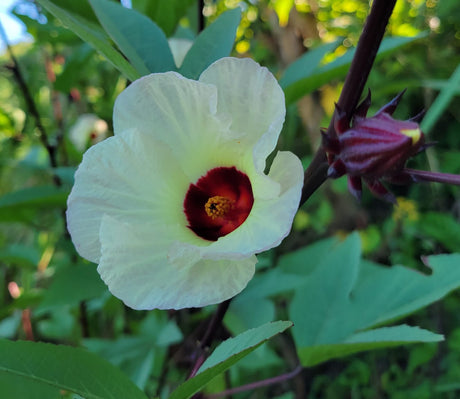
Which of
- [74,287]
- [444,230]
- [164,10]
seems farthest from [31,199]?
[444,230]

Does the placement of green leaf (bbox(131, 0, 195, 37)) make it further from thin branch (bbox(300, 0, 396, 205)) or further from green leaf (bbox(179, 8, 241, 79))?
thin branch (bbox(300, 0, 396, 205))

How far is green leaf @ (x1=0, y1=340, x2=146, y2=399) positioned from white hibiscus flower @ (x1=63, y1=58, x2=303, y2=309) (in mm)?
81

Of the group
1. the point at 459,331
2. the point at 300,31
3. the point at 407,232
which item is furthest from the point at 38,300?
the point at 300,31

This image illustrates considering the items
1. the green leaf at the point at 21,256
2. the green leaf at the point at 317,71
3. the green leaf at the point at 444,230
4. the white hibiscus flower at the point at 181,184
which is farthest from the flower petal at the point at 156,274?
the green leaf at the point at 444,230

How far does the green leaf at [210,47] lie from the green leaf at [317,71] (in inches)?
4.6

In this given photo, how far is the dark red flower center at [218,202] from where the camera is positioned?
47cm

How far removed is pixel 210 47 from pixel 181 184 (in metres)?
0.14

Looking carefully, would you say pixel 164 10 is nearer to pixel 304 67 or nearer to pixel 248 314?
pixel 304 67

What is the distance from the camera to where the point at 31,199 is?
0.77 meters

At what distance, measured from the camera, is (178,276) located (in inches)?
15.3

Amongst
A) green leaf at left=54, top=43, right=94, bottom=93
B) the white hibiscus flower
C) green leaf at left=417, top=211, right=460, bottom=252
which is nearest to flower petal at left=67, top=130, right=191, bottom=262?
the white hibiscus flower

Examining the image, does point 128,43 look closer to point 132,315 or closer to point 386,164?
point 386,164

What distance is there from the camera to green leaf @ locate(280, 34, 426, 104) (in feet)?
1.82

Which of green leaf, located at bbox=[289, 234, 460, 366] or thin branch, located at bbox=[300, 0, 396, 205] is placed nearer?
thin branch, located at bbox=[300, 0, 396, 205]
